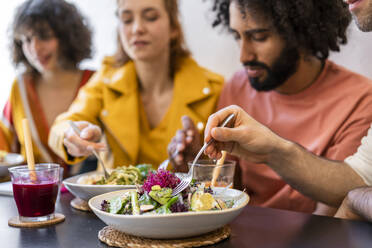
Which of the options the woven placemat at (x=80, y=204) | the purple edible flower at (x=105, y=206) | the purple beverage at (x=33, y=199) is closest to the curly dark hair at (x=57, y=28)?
the woven placemat at (x=80, y=204)

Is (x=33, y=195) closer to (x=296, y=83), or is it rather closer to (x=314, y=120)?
(x=314, y=120)

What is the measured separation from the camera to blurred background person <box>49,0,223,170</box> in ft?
6.85

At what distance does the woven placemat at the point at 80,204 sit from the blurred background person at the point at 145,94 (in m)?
0.86

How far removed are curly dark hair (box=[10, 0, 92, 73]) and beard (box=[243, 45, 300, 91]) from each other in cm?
152

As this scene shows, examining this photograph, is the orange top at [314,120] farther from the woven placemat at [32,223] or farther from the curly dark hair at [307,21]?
the woven placemat at [32,223]

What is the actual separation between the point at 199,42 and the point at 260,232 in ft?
6.36

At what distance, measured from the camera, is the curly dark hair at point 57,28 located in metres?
2.63

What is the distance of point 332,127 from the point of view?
1633 millimetres

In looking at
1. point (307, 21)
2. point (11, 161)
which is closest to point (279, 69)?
point (307, 21)

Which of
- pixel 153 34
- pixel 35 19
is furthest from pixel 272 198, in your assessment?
pixel 35 19

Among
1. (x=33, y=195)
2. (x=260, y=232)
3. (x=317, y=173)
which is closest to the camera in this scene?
(x=260, y=232)

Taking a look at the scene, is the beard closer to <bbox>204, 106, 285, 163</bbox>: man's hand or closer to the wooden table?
<bbox>204, 106, 285, 163</bbox>: man's hand

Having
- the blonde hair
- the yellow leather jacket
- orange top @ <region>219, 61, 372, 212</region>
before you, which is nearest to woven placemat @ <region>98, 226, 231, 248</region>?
orange top @ <region>219, 61, 372, 212</region>

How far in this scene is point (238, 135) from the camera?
1074 mm
